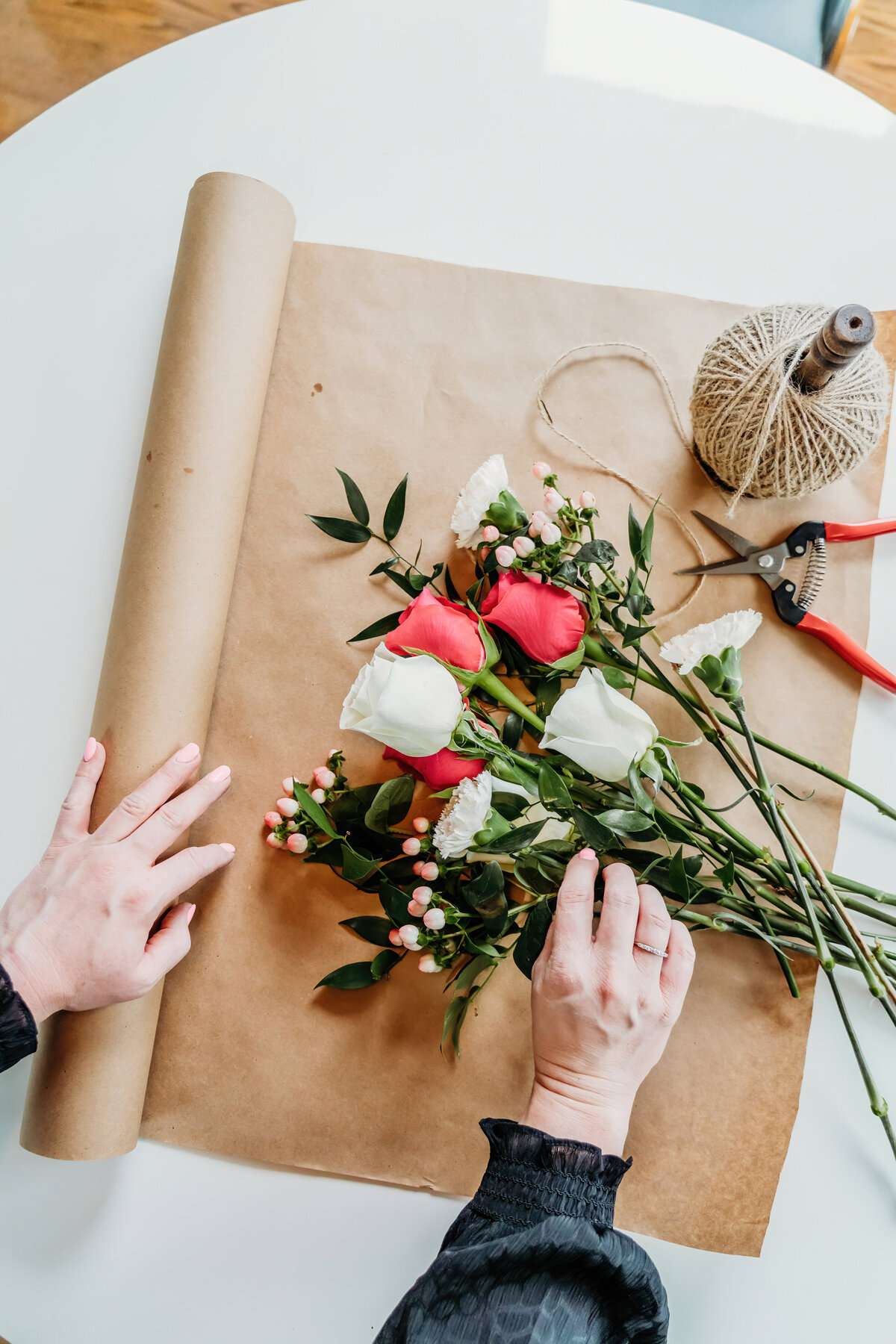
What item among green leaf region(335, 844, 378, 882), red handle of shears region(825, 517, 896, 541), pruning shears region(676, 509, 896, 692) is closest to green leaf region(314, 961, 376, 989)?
green leaf region(335, 844, 378, 882)

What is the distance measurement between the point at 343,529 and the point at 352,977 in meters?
A: 0.40

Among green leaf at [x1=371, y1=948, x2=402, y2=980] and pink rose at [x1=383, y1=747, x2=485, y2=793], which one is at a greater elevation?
pink rose at [x1=383, y1=747, x2=485, y2=793]

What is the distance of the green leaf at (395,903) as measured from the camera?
0.67 m

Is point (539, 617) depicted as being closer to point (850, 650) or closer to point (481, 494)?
point (481, 494)

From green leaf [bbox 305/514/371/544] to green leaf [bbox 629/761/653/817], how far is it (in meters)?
0.34

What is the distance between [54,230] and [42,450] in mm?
231

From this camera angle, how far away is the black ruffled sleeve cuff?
58cm

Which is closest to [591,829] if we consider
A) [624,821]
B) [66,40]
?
[624,821]

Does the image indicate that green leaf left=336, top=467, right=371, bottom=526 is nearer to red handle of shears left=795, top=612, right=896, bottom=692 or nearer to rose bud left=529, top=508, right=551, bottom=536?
rose bud left=529, top=508, right=551, bottom=536

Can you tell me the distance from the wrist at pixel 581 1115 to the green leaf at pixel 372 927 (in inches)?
6.9

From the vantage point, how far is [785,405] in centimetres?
65

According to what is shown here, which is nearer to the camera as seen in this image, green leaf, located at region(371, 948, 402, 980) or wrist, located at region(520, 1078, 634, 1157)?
wrist, located at region(520, 1078, 634, 1157)

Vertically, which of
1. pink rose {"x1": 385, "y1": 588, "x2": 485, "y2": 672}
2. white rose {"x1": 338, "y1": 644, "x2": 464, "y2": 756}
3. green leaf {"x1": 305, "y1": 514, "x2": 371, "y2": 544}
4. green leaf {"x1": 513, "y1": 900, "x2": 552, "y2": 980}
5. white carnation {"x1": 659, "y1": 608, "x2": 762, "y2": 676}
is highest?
green leaf {"x1": 305, "y1": 514, "x2": 371, "y2": 544}

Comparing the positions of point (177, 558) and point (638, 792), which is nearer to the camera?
point (638, 792)
